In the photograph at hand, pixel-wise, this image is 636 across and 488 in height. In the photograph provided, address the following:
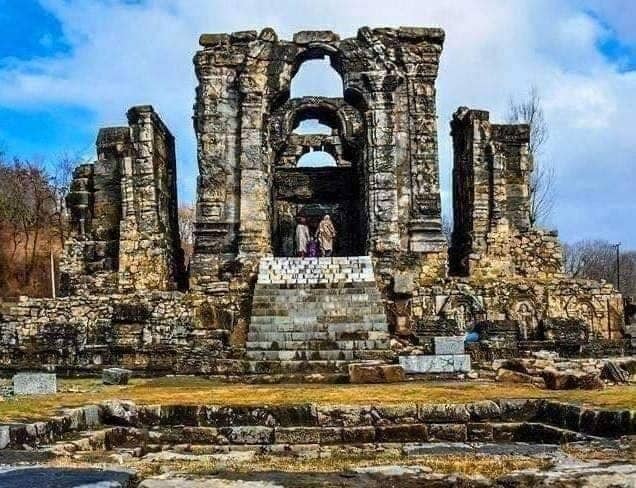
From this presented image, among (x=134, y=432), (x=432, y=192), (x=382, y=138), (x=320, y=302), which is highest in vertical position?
(x=382, y=138)

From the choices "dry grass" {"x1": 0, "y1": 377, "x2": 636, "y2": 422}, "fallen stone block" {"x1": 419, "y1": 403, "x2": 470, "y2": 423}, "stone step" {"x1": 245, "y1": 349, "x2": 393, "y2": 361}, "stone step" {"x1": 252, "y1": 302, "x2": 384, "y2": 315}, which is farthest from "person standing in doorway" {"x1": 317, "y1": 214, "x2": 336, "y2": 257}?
"fallen stone block" {"x1": 419, "y1": 403, "x2": 470, "y2": 423}

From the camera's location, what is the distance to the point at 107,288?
23.2m

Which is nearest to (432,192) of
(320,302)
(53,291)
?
(320,302)

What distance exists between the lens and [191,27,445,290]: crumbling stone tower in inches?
910

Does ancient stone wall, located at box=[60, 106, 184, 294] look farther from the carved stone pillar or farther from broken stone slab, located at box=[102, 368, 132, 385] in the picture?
broken stone slab, located at box=[102, 368, 132, 385]

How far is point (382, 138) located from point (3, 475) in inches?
738

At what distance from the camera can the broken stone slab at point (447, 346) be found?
15.3 m

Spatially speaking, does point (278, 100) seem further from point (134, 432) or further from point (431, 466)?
point (431, 466)

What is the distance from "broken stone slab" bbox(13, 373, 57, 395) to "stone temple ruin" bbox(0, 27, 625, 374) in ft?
23.9

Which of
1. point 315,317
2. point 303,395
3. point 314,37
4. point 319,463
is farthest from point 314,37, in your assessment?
point 319,463

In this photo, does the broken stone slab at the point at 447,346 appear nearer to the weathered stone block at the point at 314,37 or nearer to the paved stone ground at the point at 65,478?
the paved stone ground at the point at 65,478

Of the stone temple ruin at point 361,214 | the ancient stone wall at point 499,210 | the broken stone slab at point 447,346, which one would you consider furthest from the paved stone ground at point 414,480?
the ancient stone wall at point 499,210

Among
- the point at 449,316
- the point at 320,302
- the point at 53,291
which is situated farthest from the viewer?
the point at 53,291

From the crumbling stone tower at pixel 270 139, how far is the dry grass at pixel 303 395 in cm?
1043
